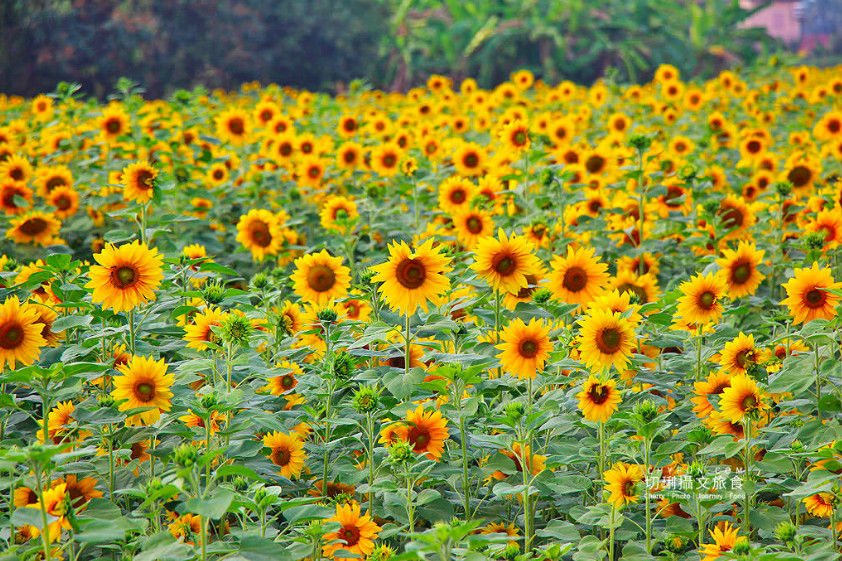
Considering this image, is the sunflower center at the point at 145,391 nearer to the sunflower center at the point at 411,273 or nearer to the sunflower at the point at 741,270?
the sunflower center at the point at 411,273

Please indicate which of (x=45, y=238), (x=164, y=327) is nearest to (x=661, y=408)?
(x=164, y=327)

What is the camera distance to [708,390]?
2.67 metres

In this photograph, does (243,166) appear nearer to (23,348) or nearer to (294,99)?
(23,348)

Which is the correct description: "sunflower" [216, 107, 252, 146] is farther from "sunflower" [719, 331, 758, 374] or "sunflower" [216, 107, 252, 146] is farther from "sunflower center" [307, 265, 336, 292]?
"sunflower" [719, 331, 758, 374]

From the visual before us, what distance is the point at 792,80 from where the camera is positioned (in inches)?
372

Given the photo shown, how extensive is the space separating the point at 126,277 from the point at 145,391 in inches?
14.6

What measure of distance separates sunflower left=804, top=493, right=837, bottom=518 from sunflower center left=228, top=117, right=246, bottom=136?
450cm

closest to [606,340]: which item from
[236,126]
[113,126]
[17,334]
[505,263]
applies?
[505,263]

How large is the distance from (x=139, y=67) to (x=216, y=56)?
1.41 m

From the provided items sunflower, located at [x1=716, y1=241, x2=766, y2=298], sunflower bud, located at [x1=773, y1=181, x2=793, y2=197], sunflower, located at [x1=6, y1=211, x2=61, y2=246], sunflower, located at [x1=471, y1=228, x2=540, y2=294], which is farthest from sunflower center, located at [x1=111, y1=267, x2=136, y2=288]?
sunflower bud, located at [x1=773, y1=181, x2=793, y2=197]

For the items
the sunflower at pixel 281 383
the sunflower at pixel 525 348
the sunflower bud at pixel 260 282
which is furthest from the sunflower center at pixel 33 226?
the sunflower at pixel 525 348

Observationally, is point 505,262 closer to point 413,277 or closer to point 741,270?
point 413,277

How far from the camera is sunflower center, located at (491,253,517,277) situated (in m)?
2.58

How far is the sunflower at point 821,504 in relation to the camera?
2.34 meters
